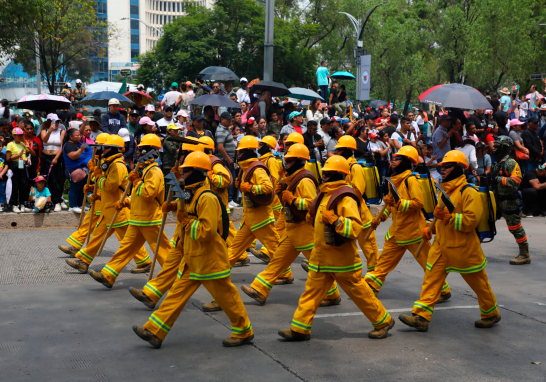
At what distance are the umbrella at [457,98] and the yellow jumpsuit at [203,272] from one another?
6660 millimetres

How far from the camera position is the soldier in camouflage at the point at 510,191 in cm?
1071

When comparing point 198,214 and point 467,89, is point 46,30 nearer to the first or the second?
point 467,89

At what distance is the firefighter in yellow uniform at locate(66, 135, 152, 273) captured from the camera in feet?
30.4

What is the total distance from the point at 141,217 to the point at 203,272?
253cm

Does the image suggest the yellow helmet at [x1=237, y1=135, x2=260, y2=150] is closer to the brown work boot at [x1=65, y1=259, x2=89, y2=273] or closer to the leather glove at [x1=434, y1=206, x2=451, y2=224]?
the brown work boot at [x1=65, y1=259, x2=89, y2=273]

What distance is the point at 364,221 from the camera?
902 centimetres

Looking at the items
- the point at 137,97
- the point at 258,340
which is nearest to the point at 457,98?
the point at 258,340

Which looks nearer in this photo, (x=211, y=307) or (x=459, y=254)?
(x=459, y=254)

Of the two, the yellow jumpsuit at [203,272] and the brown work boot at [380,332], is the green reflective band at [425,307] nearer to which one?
the brown work boot at [380,332]

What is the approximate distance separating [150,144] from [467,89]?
250 inches

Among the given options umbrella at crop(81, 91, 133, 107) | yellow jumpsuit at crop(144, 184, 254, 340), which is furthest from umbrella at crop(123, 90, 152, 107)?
yellow jumpsuit at crop(144, 184, 254, 340)

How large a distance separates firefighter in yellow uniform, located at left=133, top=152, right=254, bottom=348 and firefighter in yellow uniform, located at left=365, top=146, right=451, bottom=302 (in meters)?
2.38

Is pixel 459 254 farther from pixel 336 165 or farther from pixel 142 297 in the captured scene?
pixel 142 297

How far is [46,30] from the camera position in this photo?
2652 centimetres
